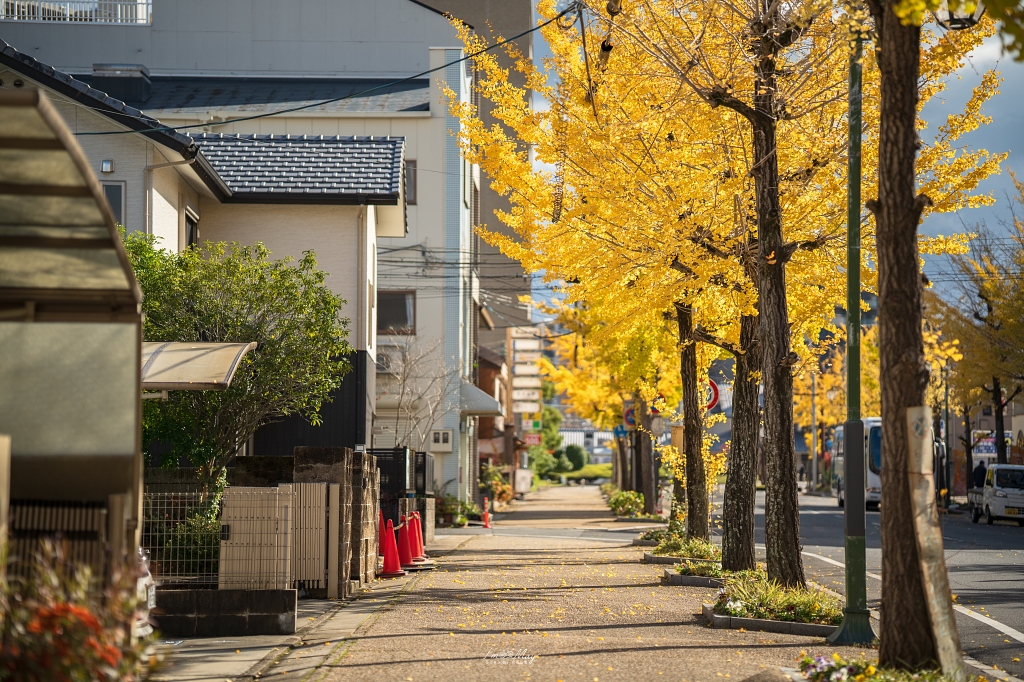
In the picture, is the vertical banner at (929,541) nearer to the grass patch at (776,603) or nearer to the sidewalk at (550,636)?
the sidewalk at (550,636)

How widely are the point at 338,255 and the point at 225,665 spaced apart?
15.1 meters

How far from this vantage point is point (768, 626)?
1148cm

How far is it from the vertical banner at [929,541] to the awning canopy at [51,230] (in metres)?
5.19

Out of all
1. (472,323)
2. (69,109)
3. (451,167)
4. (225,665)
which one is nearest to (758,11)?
(225,665)

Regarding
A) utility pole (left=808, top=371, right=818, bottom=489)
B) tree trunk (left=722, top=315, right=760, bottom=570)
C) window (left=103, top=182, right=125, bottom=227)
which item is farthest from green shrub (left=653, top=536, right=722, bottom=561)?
utility pole (left=808, top=371, right=818, bottom=489)

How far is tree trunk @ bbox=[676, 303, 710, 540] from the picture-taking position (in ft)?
66.6

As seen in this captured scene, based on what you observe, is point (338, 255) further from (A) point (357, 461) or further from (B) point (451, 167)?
(B) point (451, 167)

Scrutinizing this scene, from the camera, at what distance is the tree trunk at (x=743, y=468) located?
634 inches

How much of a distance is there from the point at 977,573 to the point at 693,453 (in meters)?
5.02

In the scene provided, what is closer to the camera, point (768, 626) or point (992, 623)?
point (768, 626)

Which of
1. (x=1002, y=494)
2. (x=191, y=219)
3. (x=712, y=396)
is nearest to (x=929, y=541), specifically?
(x=712, y=396)

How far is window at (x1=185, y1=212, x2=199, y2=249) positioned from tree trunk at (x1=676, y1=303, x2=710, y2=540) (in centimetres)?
976

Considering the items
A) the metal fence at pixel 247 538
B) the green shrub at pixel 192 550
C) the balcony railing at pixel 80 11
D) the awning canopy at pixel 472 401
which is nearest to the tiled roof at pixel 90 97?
the metal fence at pixel 247 538

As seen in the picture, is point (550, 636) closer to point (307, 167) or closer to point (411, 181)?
point (307, 167)
